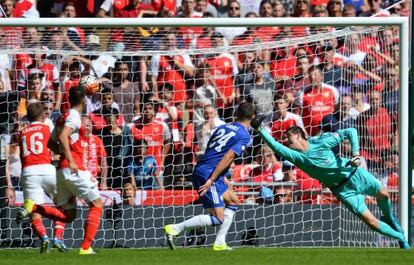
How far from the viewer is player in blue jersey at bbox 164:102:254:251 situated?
38.5 ft

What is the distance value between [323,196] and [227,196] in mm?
Result: 2752

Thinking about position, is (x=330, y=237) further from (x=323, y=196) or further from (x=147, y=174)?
(x=147, y=174)

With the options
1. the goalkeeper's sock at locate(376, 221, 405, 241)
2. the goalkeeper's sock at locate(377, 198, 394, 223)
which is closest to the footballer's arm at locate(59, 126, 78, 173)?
the goalkeeper's sock at locate(376, 221, 405, 241)

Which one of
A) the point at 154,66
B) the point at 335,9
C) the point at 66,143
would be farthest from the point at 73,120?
the point at 335,9

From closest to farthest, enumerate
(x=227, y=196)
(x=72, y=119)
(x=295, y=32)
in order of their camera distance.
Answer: (x=72, y=119)
(x=227, y=196)
(x=295, y=32)

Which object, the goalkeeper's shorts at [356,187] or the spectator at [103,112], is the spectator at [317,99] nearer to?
the goalkeeper's shorts at [356,187]

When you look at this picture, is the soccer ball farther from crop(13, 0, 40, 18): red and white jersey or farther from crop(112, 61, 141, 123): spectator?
crop(13, 0, 40, 18): red and white jersey

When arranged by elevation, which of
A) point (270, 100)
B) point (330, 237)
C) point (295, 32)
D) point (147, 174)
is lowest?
point (330, 237)

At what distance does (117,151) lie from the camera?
563 inches

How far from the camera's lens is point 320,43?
1455 centimetres

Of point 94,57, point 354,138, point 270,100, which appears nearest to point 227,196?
point 354,138

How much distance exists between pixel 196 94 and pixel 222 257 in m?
4.75

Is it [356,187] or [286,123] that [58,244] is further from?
[286,123]

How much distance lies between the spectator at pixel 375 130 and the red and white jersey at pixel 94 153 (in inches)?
142
